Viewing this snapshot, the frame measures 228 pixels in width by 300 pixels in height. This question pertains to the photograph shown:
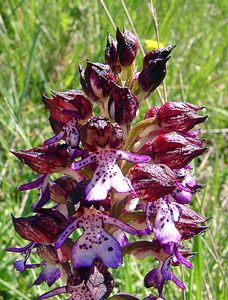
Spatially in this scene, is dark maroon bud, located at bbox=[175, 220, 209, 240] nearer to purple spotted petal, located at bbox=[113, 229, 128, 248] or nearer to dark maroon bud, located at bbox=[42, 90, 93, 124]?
purple spotted petal, located at bbox=[113, 229, 128, 248]

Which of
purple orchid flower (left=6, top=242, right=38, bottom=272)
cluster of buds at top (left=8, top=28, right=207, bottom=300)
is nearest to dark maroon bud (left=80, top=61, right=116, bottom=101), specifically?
cluster of buds at top (left=8, top=28, right=207, bottom=300)

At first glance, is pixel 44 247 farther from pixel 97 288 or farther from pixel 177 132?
pixel 177 132

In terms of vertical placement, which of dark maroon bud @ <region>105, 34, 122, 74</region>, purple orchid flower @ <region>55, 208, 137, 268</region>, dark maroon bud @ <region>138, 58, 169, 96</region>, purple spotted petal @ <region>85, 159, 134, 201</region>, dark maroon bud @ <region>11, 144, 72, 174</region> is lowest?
purple orchid flower @ <region>55, 208, 137, 268</region>

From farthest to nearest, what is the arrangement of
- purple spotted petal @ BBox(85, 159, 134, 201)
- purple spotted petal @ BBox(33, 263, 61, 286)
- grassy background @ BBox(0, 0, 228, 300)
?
grassy background @ BBox(0, 0, 228, 300), purple spotted petal @ BBox(33, 263, 61, 286), purple spotted petal @ BBox(85, 159, 134, 201)

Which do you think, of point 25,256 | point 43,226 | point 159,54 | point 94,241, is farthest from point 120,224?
point 159,54

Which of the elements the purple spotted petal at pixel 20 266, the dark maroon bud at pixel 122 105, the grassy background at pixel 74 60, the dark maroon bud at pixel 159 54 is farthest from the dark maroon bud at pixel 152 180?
the grassy background at pixel 74 60

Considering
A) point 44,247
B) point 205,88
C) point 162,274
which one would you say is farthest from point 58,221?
point 205,88

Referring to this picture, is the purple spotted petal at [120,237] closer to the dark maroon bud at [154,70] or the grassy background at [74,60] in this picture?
the dark maroon bud at [154,70]
